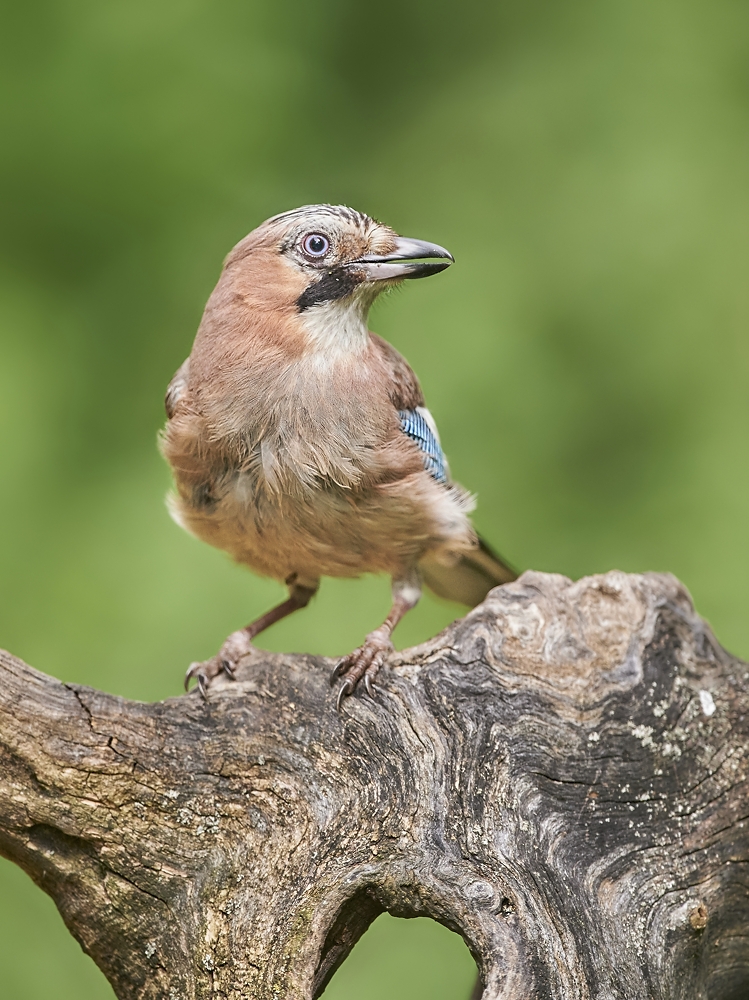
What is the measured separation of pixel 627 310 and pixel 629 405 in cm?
41

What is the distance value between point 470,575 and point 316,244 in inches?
48.8

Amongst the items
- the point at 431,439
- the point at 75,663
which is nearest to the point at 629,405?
the point at 431,439

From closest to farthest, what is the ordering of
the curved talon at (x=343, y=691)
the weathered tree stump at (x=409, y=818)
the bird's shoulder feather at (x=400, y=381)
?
the weathered tree stump at (x=409, y=818)
the curved talon at (x=343, y=691)
the bird's shoulder feather at (x=400, y=381)

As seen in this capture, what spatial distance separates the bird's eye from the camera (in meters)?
2.94

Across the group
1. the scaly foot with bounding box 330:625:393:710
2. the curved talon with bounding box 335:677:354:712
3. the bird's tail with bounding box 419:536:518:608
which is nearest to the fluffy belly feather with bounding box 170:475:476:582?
the bird's tail with bounding box 419:536:518:608

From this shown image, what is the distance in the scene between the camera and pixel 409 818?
2398mm

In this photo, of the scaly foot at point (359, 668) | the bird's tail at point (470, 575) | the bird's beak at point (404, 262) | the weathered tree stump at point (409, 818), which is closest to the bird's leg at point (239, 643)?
the weathered tree stump at point (409, 818)

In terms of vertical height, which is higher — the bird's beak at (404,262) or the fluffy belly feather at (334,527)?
the bird's beak at (404,262)

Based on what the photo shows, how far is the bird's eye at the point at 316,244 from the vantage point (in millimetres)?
2943

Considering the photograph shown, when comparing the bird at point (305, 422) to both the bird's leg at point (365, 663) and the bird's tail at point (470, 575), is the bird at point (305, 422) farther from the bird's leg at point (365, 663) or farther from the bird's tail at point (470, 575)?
the bird's tail at point (470, 575)

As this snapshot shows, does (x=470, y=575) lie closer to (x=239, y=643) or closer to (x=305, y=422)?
(x=239, y=643)

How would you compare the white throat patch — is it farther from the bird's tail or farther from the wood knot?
the wood knot

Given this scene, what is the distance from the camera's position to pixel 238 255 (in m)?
3.06

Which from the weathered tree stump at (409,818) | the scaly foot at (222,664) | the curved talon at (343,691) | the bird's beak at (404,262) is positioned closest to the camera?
the weathered tree stump at (409,818)
